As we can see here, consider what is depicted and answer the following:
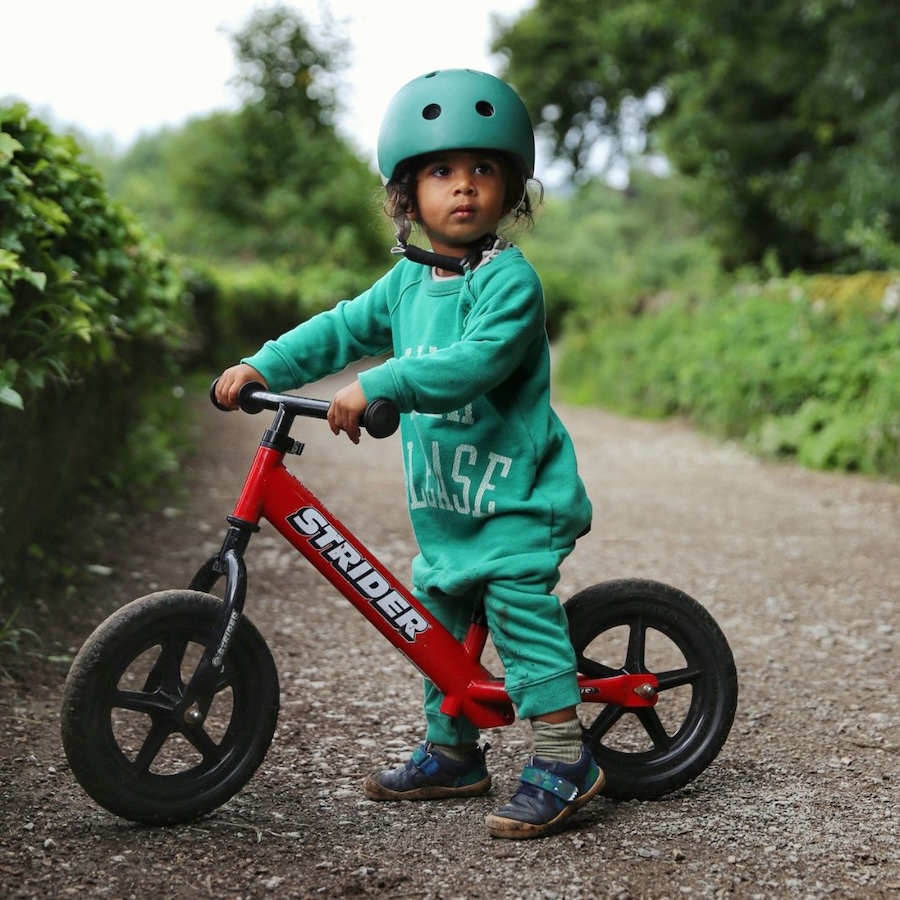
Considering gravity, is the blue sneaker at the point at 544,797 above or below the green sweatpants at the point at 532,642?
below

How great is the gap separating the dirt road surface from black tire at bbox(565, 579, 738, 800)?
0.26 ft

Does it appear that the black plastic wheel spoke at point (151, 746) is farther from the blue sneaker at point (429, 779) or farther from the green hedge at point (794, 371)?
the green hedge at point (794, 371)

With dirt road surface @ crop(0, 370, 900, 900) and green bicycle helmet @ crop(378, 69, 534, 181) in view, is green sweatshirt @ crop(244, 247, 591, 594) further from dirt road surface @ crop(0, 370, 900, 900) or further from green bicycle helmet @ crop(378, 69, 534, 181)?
dirt road surface @ crop(0, 370, 900, 900)

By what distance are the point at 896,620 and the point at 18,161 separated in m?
3.74

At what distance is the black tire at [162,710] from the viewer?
2436mm

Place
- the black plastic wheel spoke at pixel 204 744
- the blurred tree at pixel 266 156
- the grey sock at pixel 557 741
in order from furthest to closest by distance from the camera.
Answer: the blurred tree at pixel 266 156 < the grey sock at pixel 557 741 < the black plastic wheel spoke at pixel 204 744

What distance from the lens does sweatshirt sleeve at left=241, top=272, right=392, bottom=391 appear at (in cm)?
275

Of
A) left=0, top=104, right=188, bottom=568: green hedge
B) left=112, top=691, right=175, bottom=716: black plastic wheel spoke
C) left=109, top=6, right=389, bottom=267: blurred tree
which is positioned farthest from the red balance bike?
left=109, top=6, right=389, bottom=267: blurred tree

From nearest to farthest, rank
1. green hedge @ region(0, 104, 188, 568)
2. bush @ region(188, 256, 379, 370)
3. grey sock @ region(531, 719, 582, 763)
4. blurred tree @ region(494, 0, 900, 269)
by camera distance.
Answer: grey sock @ region(531, 719, 582, 763) < green hedge @ region(0, 104, 188, 568) < blurred tree @ region(494, 0, 900, 269) < bush @ region(188, 256, 379, 370)

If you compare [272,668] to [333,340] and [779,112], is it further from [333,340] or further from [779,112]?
[779,112]

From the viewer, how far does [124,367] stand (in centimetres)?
487

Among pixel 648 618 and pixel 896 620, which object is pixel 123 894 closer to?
pixel 648 618

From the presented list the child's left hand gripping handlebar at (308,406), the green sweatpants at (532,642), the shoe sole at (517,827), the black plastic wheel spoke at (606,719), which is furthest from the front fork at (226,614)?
the black plastic wheel spoke at (606,719)

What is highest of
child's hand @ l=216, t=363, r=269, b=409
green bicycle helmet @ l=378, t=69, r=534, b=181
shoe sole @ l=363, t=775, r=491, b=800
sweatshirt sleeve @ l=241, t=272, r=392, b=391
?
green bicycle helmet @ l=378, t=69, r=534, b=181
